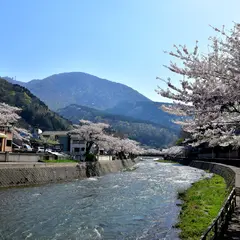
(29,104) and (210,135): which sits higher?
(29,104)

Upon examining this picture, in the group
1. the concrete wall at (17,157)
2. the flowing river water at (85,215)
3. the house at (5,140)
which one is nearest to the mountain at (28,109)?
the house at (5,140)

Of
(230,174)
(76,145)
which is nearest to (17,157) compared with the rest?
(230,174)

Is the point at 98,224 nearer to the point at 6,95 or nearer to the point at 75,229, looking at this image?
the point at 75,229

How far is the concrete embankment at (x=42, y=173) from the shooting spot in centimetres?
2283

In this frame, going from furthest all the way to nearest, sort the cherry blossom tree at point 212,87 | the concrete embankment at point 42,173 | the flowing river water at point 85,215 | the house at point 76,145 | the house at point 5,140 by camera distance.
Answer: the house at point 76,145
the house at point 5,140
the concrete embankment at point 42,173
the flowing river water at point 85,215
the cherry blossom tree at point 212,87

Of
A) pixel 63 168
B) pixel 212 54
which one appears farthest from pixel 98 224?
pixel 63 168

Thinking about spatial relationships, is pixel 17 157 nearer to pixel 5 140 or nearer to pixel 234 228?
pixel 5 140

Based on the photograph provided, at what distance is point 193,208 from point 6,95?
116 m

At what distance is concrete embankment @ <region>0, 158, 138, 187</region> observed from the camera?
74.9 ft

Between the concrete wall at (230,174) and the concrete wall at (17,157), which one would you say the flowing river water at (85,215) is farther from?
the concrete wall at (17,157)

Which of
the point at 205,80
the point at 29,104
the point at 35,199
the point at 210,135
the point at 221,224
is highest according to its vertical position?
the point at 29,104

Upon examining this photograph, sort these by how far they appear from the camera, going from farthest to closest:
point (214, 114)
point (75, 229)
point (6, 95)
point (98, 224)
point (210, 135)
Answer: point (6, 95)
point (98, 224)
point (75, 229)
point (210, 135)
point (214, 114)

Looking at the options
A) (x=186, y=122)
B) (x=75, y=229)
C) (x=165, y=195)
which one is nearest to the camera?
(x=186, y=122)

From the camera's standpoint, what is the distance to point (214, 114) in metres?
8.23
